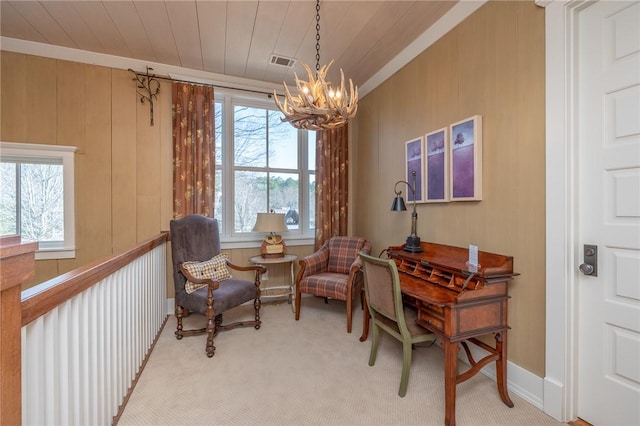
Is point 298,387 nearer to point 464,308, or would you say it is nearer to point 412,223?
point 464,308

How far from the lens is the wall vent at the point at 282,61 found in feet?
10.1

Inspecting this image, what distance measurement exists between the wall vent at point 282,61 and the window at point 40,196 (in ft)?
7.69

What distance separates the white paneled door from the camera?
4.63 feet

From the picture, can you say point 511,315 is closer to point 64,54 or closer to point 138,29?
point 138,29

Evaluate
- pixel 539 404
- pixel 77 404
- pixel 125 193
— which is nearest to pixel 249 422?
pixel 77 404

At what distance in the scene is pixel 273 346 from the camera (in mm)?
2506

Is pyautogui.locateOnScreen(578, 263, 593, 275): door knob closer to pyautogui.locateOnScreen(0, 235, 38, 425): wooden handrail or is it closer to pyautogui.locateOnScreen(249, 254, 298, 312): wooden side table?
pyautogui.locateOnScreen(0, 235, 38, 425): wooden handrail

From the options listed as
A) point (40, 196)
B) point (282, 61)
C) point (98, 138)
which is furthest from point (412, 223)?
point (40, 196)

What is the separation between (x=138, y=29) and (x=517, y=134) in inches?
131

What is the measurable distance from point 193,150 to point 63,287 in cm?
255

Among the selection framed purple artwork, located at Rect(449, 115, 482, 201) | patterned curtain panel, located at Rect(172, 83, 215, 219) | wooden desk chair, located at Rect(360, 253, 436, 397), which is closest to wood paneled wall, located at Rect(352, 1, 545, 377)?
framed purple artwork, located at Rect(449, 115, 482, 201)

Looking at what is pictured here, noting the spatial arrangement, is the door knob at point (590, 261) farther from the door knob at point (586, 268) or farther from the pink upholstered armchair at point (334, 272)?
the pink upholstered armchair at point (334, 272)

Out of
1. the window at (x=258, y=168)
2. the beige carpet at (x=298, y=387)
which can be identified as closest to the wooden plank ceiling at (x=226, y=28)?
the window at (x=258, y=168)

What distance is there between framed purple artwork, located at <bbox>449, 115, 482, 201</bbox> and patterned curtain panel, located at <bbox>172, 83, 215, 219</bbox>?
262 centimetres
